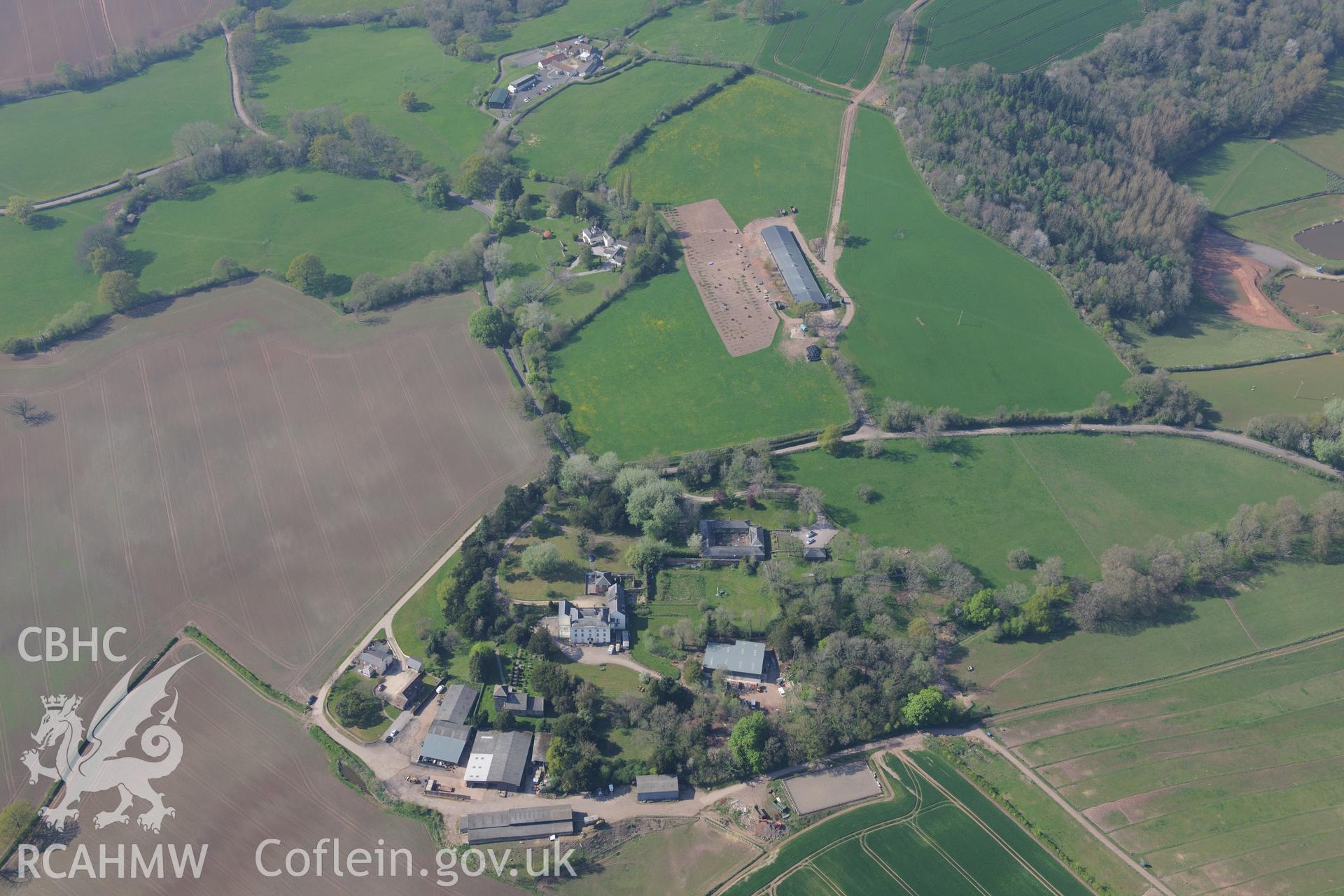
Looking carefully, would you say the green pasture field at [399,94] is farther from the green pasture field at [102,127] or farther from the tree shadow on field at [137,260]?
the tree shadow on field at [137,260]

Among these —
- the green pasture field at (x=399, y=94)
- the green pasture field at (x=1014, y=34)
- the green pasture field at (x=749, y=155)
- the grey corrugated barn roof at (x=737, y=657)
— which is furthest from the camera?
the green pasture field at (x=1014, y=34)

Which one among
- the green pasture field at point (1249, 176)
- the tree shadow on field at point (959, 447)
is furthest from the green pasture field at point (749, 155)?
the green pasture field at point (1249, 176)

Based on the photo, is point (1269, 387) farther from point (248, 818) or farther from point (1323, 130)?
point (248, 818)

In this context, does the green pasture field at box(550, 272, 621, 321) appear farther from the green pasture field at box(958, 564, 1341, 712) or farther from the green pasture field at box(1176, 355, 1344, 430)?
the green pasture field at box(1176, 355, 1344, 430)

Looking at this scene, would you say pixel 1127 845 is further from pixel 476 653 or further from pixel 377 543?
pixel 377 543

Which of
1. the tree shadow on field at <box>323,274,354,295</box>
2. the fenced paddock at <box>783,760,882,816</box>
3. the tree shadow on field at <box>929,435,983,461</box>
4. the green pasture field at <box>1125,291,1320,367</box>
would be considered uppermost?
the tree shadow on field at <box>323,274,354,295</box>

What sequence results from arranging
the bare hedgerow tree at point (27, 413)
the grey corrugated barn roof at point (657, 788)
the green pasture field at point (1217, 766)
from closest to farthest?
the green pasture field at point (1217, 766) → the grey corrugated barn roof at point (657, 788) → the bare hedgerow tree at point (27, 413)

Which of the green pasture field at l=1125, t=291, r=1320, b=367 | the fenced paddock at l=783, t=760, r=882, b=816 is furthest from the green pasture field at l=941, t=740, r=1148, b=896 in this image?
the green pasture field at l=1125, t=291, r=1320, b=367
